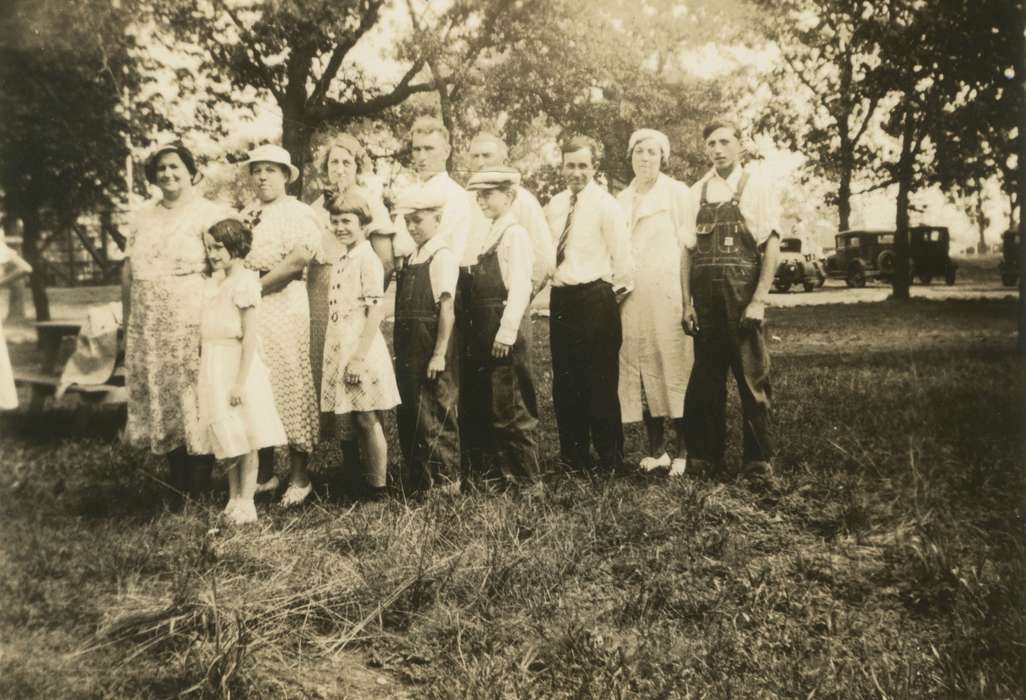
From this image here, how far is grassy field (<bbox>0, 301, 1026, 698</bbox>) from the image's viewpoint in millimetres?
2648

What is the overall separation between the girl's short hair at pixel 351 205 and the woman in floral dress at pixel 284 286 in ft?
0.66

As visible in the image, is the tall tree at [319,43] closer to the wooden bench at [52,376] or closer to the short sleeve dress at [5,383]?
the wooden bench at [52,376]

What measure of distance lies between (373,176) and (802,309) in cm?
1194

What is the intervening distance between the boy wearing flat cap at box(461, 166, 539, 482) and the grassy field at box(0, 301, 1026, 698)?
0.30 metres

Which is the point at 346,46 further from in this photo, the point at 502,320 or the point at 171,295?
the point at 502,320

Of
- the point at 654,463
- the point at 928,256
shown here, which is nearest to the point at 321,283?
the point at 654,463

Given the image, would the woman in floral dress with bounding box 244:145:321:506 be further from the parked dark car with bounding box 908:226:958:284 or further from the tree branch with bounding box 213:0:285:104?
the parked dark car with bounding box 908:226:958:284

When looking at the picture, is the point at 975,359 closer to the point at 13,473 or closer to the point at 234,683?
the point at 234,683

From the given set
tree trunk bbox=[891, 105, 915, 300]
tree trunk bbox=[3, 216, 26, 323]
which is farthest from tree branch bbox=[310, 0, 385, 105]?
tree trunk bbox=[891, 105, 915, 300]

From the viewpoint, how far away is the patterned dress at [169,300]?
4320 mm

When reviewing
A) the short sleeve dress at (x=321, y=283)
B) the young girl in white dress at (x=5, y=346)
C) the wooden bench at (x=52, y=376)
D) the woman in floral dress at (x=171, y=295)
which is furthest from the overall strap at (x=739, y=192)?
the wooden bench at (x=52, y=376)

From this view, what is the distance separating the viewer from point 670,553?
11.7 feet

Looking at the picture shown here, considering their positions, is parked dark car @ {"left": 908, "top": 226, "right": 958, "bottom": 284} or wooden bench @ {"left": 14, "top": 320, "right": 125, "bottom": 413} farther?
parked dark car @ {"left": 908, "top": 226, "right": 958, "bottom": 284}

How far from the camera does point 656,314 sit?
189 inches
